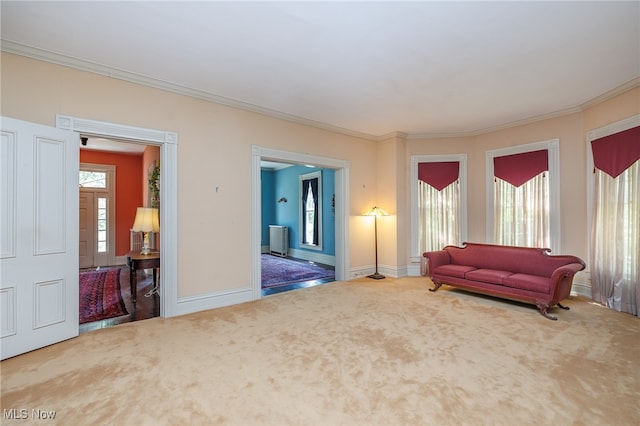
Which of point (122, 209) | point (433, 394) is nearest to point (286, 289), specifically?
point (433, 394)

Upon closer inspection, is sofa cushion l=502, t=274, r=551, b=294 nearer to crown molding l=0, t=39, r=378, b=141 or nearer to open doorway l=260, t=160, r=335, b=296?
open doorway l=260, t=160, r=335, b=296

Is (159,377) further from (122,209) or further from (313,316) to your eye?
(122,209)

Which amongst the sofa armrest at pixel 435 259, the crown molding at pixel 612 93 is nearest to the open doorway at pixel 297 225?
the sofa armrest at pixel 435 259

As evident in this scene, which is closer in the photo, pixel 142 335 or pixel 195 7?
pixel 195 7

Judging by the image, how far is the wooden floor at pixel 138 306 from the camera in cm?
348

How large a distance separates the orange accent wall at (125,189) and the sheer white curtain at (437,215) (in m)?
6.94

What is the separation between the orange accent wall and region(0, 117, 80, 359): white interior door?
210 inches

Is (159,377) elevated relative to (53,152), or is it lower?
lower

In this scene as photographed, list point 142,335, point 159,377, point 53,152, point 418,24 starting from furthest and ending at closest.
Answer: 1. point 142,335
2. point 53,152
3. point 418,24
4. point 159,377

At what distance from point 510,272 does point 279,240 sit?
6278mm

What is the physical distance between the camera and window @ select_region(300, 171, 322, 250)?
7910 mm

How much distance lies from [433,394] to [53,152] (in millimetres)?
3922

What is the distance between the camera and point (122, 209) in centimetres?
784

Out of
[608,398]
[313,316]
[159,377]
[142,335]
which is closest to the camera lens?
[608,398]
